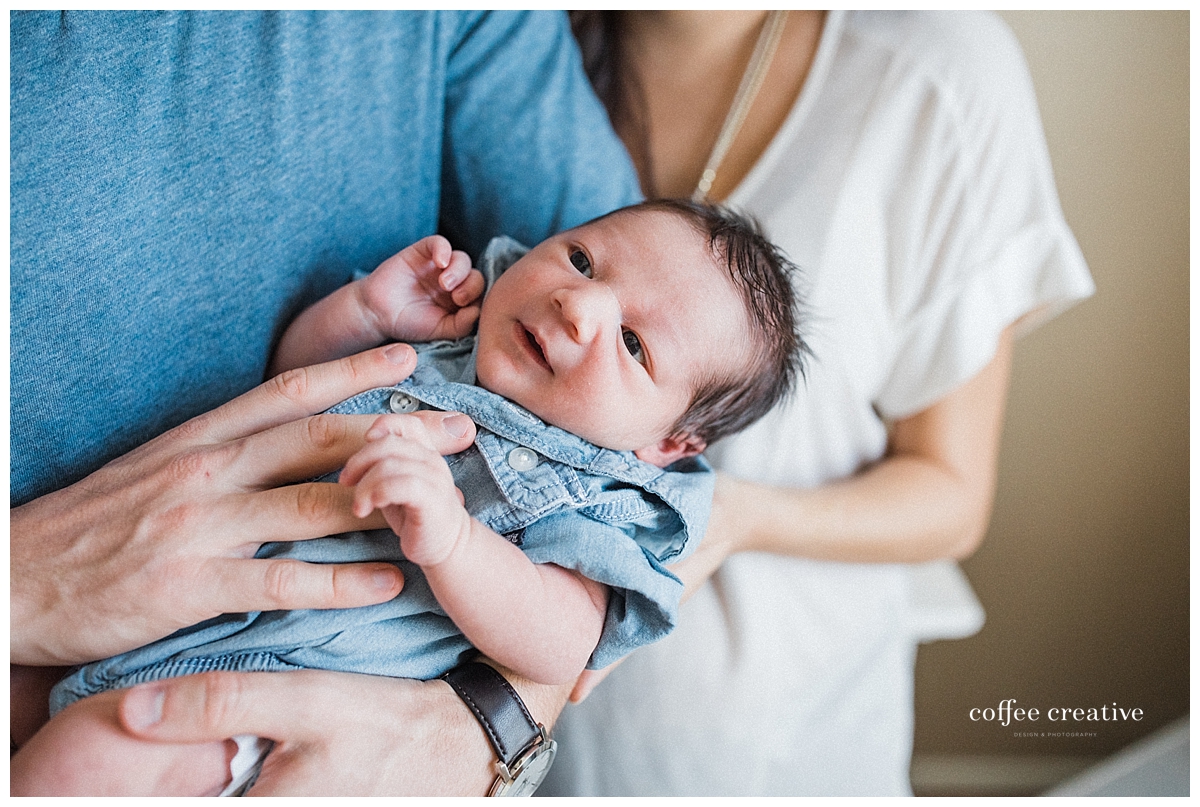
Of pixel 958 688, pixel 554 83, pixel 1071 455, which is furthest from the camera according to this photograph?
pixel 958 688

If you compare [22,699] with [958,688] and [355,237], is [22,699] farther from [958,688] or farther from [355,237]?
[958,688]

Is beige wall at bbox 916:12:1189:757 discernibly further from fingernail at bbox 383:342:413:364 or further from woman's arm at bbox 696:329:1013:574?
fingernail at bbox 383:342:413:364

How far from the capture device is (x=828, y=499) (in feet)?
3.19

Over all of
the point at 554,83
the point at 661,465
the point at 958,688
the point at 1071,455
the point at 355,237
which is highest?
the point at 554,83

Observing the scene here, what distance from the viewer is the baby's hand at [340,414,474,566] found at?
487 millimetres

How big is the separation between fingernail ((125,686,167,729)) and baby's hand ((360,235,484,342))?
35 centimetres

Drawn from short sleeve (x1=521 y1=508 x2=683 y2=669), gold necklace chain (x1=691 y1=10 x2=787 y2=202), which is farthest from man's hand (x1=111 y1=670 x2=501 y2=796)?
gold necklace chain (x1=691 y1=10 x2=787 y2=202)

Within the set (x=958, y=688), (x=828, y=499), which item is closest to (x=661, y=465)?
(x=828, y=499)

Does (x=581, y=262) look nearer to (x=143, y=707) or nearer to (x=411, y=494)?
(x=411, y=494)

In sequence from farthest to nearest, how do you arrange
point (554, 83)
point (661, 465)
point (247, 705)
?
point (554, 83) → point (661, 465) → point (247, 705)

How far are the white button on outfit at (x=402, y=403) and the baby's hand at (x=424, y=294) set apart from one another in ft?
0.35

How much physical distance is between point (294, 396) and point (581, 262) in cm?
26

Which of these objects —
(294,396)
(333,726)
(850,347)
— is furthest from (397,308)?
(850,347)

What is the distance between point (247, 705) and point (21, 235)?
394 millimetres
